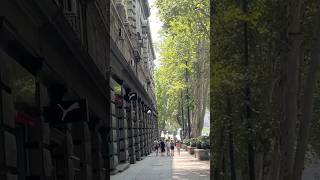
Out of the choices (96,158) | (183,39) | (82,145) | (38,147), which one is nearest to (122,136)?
(183,39)

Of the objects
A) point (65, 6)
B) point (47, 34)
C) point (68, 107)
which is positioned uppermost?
point (65, 6)

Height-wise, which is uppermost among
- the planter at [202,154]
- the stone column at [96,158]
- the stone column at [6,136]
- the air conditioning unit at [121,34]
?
the air conditioning unit at [121,34]

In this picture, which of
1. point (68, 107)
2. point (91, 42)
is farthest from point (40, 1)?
point (91, 42)

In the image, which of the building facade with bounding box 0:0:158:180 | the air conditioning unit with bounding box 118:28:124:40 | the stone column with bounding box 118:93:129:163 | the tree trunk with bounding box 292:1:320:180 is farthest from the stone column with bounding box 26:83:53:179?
the air conditioning unit with bounding box 118:28:124:40

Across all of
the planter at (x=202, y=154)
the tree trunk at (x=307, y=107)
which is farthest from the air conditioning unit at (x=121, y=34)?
the tree trunk at (x=307, y=107)

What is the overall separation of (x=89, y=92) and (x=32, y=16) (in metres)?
7.96

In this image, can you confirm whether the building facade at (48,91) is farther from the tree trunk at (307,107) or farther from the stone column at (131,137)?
the stone column at (131,137)

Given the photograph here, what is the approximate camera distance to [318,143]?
11.5 m

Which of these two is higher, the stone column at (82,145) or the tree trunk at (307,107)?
the tree trunk at (307,107)

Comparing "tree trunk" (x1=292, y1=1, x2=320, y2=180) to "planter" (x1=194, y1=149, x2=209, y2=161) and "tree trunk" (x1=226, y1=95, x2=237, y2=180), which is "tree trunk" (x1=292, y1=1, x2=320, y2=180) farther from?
"planter" (x1=194, y1=149, x2=209, y2=161)

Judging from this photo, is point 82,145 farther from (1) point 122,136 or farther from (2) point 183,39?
(2) point 183,39

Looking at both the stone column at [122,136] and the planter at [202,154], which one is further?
the planter at [202,154]

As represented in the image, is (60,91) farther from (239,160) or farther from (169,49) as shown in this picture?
(169,49)

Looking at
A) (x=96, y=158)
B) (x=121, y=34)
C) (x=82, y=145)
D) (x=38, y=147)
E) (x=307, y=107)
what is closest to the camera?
(x=307, y=107)
